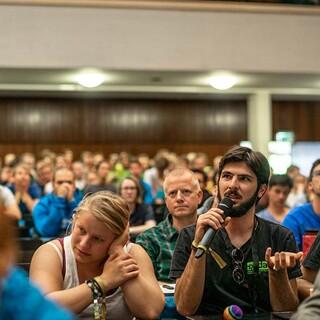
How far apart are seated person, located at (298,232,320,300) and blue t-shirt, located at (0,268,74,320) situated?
2049mm

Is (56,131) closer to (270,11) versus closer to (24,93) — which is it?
(24,93)

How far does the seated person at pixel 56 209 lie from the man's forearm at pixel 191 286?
3.50 m

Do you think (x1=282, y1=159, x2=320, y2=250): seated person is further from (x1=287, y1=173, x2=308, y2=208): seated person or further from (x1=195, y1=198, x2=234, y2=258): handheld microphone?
(x1=287, y1=173, x2=308, y2=208): seated person

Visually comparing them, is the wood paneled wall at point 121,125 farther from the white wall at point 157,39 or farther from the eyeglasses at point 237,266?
the eyeglasses at point 237,266

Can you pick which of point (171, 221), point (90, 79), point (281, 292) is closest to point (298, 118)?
point (90, 79)

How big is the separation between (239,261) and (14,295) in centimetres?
166

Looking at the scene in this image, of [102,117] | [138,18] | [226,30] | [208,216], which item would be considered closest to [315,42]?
[226,30]

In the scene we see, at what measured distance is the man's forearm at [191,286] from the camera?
9.25 ft

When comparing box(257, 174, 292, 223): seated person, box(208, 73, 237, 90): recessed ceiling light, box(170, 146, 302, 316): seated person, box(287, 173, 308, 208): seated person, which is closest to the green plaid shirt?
box(170, 146, 302, 316): seated person

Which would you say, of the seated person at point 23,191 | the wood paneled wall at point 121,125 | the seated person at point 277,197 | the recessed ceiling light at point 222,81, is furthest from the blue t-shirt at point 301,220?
the wood paneled wall at point 121,125

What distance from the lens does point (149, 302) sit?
2664mm

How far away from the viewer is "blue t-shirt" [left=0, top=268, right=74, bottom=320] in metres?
1.42

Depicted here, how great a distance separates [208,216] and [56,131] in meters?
13.3

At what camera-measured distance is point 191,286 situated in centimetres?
285
